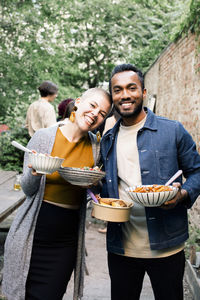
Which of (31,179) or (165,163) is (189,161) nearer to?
(165,163)

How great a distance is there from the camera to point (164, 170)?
1922mm

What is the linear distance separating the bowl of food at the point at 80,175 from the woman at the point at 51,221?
14cm

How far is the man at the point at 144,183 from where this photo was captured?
75.0 inches

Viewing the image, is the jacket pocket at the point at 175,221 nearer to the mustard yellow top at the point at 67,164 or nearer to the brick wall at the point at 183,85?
the mustard yellow top at the point at 67,164

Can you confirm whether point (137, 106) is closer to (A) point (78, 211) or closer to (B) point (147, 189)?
(B) point (147, 189)

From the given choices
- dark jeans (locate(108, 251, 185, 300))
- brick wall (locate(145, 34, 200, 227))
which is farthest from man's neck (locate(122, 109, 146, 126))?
brick wall (locate(145, 34, 200, 227))

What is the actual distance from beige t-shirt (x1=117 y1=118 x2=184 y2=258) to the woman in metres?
0.20

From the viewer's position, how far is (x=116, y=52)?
17406 millimetres

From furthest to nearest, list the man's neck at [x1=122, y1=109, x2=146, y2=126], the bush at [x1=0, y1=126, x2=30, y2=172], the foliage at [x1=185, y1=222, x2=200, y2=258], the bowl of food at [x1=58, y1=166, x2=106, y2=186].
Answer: the bush at [x1=0, y1=126, x2=30, y2=172] → the foliage at [x1=185, y1=222, x2=200, y2=258] → the man's neck at [x1=122, y1=109, x2=146, y2=126] → the bowl of food at [x1=58, y1=166, x2=106, y2=186]

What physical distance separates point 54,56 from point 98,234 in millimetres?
5101

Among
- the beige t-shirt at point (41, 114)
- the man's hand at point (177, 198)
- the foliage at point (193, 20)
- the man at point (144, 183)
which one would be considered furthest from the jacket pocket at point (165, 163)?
the beige t-shirt at point (41, 114)

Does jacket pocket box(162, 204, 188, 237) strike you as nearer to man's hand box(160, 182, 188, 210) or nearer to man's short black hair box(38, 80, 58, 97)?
man's hand box(160, 182, 188, 210)

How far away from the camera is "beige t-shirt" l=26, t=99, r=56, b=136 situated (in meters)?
5.92

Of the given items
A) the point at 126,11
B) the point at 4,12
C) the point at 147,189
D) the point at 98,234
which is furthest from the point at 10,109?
the point at 126,11
